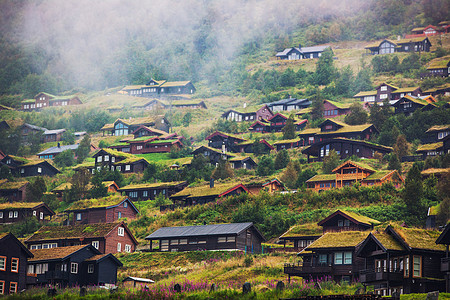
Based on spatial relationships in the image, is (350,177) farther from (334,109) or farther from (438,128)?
(334,109)

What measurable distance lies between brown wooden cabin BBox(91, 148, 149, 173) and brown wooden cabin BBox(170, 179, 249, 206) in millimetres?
27723

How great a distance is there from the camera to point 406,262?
48938 mm

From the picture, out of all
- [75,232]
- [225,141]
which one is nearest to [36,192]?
[75,232]

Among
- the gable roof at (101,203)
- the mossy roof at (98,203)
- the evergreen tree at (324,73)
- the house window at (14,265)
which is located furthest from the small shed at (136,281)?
the evergreen tree at (324,73)

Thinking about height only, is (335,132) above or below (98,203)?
above

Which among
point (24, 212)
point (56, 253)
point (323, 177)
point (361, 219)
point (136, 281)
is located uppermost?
point (323, 177)

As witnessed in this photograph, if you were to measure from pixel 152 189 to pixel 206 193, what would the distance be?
16779 millimetres

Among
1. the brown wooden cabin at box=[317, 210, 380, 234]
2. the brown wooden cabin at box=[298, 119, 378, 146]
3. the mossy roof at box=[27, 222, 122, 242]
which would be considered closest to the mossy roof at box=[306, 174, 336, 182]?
the brown wooden cabin at box=[298, 119, 378, 146]

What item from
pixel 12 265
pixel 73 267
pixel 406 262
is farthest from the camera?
pixel 73 267

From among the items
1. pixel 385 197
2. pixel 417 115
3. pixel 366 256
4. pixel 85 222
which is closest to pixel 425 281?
pixel 366 256

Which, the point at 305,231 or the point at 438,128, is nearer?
the point at 305,231

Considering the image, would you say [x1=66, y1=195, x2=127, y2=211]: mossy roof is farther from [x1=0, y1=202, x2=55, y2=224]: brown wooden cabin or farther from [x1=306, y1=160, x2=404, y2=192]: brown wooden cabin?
[x1=306, y1=160, x2=404, y2=192]: brown wooden cabin

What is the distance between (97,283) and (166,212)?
3573 centimetres

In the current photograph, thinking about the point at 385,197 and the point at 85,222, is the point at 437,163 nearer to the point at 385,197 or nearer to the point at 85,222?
the point at 385,197
